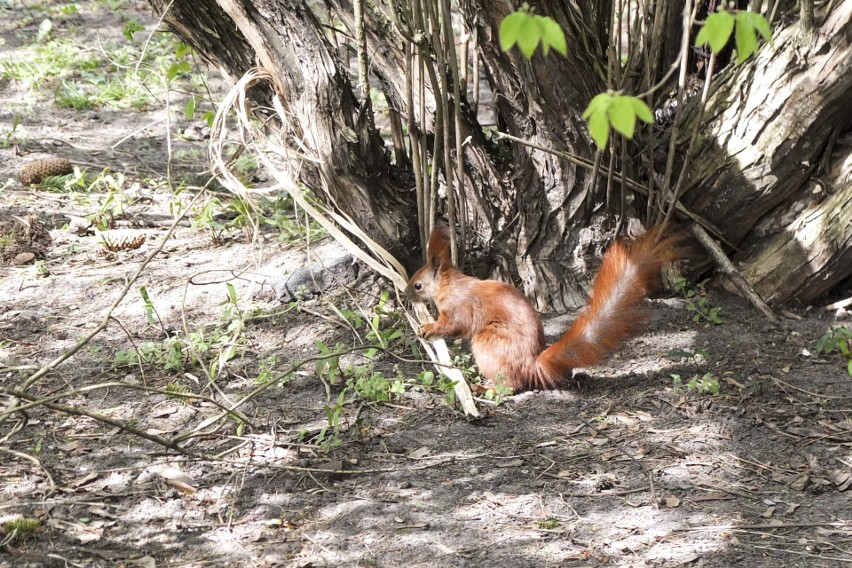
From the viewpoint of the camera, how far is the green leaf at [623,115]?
1754mm

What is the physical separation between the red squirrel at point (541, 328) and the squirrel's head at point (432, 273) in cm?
12

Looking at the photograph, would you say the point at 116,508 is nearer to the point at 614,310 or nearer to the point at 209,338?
the point at 209,338

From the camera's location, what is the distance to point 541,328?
399 cm

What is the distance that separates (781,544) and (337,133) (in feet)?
8.27

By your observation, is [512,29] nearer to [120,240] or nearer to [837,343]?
[837,343]

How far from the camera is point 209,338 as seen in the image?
13.9 ft

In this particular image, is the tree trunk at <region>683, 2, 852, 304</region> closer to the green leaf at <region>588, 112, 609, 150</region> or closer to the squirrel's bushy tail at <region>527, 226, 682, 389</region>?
the squirrel's bushy tail at <region>527, 226, 682, 389</region>

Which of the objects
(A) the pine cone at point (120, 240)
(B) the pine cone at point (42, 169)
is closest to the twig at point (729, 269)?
(A) the pine cone at point (120, 240)

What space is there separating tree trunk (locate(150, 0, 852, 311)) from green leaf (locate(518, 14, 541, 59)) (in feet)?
6.33

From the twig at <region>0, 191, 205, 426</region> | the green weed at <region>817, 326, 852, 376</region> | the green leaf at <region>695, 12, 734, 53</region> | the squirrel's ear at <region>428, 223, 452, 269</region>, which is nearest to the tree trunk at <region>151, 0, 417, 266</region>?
the squirrel's ear at <region>428, 223, 452, 269</region>

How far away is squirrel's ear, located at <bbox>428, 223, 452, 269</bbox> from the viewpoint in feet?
14.0

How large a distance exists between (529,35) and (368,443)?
82.5 inches

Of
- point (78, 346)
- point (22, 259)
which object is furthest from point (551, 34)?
point (22, 259)

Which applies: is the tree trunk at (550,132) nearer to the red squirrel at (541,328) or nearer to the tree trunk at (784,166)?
the tree trunk at (784,166)
